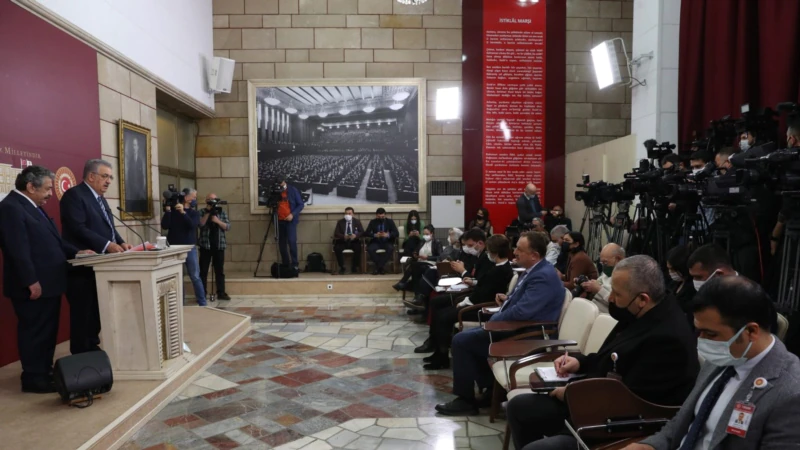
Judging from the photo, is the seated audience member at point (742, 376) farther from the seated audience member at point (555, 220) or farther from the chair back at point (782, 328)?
the seated audience member at point (555, 220)

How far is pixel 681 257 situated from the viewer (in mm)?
3004

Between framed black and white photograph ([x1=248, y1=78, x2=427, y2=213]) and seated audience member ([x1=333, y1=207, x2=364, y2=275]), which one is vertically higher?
framed black and white photograph ([x1=248, y1=78, x2=427, y2=213])

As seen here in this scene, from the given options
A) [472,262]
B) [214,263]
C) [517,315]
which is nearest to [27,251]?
[517,315]

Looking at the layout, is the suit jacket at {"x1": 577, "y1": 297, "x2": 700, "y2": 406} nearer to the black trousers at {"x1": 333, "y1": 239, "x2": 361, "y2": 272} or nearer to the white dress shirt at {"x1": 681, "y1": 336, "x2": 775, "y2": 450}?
the white dress shirt at {"x1": 681, "y1": 336, "x2": 775, "y2": 450}

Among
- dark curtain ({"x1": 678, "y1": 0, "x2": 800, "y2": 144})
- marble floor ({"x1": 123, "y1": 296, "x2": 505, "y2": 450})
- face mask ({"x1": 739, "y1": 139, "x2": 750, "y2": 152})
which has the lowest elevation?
marble floor ({"x1": 123, "y1": 296, "x2": 505, "y2": 450})

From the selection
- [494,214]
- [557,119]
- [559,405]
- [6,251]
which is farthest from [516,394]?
[557,119]

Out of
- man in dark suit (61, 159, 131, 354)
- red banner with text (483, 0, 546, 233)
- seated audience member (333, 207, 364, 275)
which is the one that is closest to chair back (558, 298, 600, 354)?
man in dark suit (61, 159, 131, 354)

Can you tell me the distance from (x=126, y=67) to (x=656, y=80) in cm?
634

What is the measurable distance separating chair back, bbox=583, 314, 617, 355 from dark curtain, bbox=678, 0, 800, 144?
279cm

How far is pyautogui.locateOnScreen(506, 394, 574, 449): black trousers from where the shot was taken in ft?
6.96

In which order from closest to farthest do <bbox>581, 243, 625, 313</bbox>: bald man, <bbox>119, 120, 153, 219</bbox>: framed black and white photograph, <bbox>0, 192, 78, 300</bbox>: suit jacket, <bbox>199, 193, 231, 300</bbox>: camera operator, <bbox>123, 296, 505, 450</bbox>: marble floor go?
<bbox>123, 296, 505, 450</bbox>: marble floor → <bbox>0, 192, 78, 300</bbox>: suit jacket → <bbox>581, 243, 625, 313</bbox>: bald man → <bbox>119, 120, 153, 219</bbox>: framed black and white photograph → <bbox>199, 193, 231, 300</bbox>: camera operator

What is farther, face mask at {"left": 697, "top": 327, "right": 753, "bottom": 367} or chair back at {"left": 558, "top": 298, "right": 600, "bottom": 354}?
chair back at {"left": 558, "top": 298, "right": 600, "bottom": 354}

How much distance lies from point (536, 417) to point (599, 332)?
724 millimetres

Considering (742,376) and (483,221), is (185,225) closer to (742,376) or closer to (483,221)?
(483,221)
